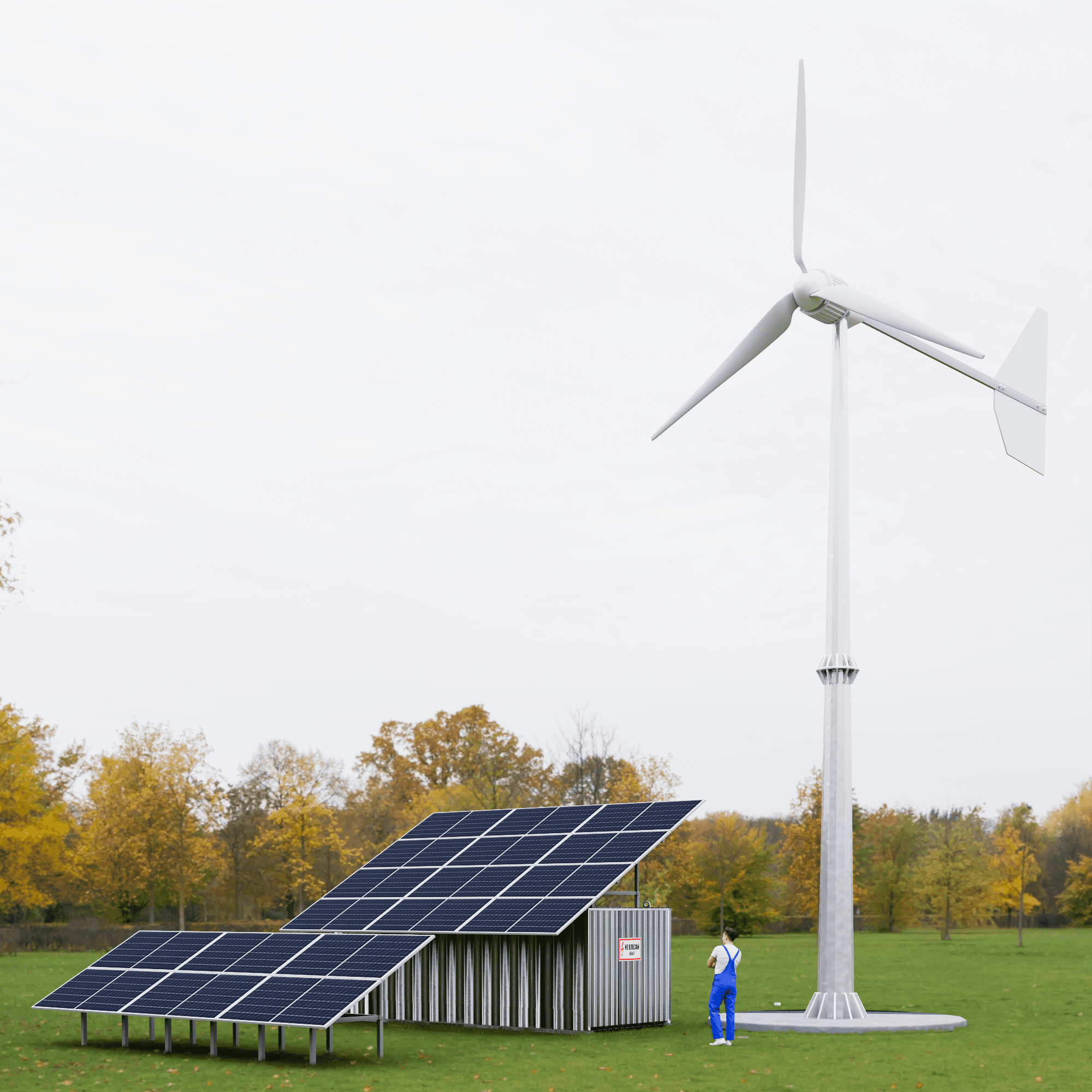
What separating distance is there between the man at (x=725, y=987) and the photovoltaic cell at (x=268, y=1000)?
6.21 m

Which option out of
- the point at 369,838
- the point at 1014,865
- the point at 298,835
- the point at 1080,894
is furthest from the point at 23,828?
the point at 1080,894

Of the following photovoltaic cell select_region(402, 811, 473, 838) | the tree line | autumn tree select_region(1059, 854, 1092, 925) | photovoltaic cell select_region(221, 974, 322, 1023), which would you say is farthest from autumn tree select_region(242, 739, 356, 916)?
autumn tree select_region(1059, 854, 1092, 925)

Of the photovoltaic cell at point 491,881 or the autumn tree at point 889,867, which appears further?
the autumn tree at point 889,867

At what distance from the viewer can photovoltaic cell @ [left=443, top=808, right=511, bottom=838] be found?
26.3 metres

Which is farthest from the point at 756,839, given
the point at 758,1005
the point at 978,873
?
the point at 758,1005

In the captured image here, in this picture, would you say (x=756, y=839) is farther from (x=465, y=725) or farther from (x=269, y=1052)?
(x=269, y=1052)

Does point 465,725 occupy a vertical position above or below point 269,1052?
above

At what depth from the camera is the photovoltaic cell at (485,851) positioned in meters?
24.5

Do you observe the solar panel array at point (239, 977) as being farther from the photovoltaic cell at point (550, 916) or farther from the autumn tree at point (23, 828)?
the autumn tree at point (23, 828)

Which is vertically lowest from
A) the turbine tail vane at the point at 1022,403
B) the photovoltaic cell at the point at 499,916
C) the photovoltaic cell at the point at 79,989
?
the photovoltaic cell at the point at 79,989

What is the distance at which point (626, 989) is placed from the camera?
72.3ft

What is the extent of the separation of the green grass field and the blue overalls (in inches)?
13.7

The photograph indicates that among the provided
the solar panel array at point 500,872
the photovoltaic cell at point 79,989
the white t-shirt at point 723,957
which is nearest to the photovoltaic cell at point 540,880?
the solar panel array at point 500,872

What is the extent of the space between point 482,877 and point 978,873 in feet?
127
